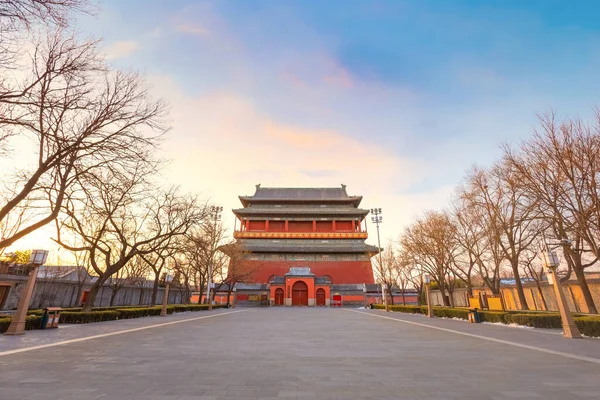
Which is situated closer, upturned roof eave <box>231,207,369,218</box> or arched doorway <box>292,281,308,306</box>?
arched doorway <box>292,281,308,306</box>

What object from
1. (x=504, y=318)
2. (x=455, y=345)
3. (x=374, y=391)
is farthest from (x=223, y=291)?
(x=374, y=391)

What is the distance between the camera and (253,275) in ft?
140

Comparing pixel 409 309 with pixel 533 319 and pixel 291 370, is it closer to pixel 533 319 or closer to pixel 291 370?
pixel 533 319

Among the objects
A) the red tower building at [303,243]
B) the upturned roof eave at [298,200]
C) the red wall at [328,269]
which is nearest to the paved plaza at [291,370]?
the red tower building at [303,243]

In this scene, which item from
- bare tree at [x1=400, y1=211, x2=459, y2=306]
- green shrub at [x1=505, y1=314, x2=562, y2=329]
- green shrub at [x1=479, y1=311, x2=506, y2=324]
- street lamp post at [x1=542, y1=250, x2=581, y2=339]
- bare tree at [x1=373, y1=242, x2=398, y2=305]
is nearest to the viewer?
street lamp post at [x1=542, y1=250, x2=581, y2=339]

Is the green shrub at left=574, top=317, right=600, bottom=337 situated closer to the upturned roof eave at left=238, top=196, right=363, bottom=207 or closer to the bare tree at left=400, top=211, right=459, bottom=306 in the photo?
the bare tree at left=400, top=211, right=459, bottom=306

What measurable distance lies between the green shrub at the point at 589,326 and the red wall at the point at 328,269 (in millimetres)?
33413

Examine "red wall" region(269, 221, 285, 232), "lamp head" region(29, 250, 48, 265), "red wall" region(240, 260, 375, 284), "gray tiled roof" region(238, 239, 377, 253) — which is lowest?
"lamp head" region(29, 250, 48, 265)

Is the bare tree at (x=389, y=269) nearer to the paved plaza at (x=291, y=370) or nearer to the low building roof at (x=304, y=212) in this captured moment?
the low building roof at (x=304, y=212)

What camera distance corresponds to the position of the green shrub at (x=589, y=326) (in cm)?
961

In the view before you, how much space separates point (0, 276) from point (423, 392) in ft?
94.1

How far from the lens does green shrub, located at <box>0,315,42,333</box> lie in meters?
9.27

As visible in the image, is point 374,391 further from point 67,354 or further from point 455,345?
point 67,354

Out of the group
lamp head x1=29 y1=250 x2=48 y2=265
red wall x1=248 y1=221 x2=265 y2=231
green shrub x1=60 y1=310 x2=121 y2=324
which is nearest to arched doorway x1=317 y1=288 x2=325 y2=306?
red wall x1=248 y1=221 x2=265 y2=231
